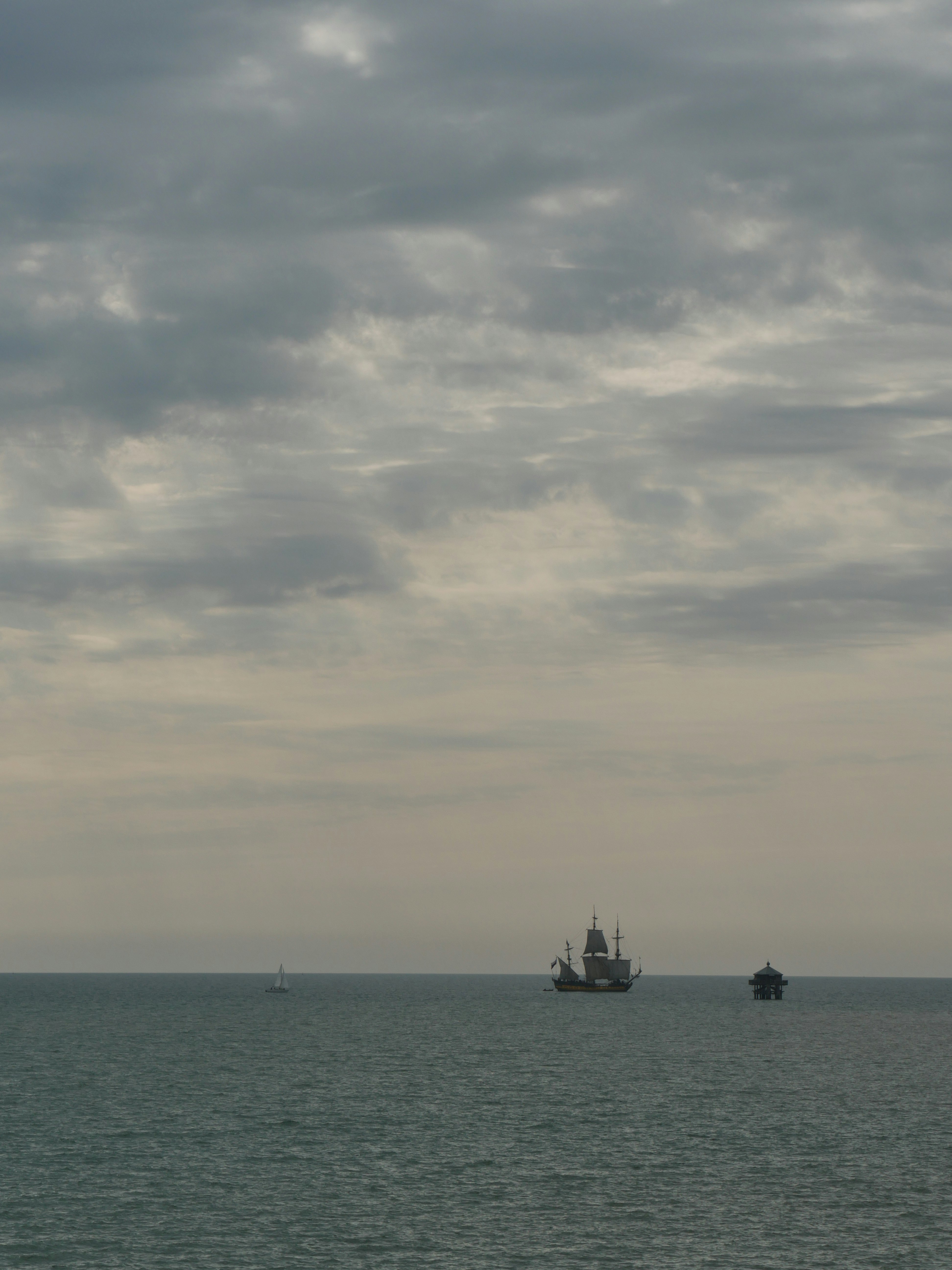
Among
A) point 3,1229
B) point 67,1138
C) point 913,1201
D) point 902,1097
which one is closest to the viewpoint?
point 3,1229

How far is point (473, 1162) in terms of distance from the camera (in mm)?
68812

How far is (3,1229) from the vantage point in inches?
2073

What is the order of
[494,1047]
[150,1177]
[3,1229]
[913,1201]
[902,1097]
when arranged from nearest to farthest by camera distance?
1. [3,1229]
2. [913,1201]
3. [150,1177]
4. [902,1097]
5. [494,1047]

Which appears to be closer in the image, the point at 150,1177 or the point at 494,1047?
the point at 150,1177

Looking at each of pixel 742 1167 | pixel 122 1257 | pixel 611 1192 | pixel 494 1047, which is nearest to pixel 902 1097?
pixel 742 1167

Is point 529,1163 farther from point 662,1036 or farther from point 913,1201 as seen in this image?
point 662,1036

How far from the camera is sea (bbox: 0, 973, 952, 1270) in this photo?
50.7m

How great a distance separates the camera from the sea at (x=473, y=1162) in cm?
5069

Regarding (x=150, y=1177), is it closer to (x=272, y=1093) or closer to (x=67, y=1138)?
(x=67, y=1138)

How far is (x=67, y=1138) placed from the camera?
7512 cm

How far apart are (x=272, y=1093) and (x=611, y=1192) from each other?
43543mm

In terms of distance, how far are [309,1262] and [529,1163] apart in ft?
72.0

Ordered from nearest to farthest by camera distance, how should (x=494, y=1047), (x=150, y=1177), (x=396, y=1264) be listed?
(x=396, y=1264)
(x=150, y=1177)
(x=494, y=1047)

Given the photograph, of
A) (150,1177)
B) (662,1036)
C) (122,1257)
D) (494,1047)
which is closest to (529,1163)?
(150,1177)
